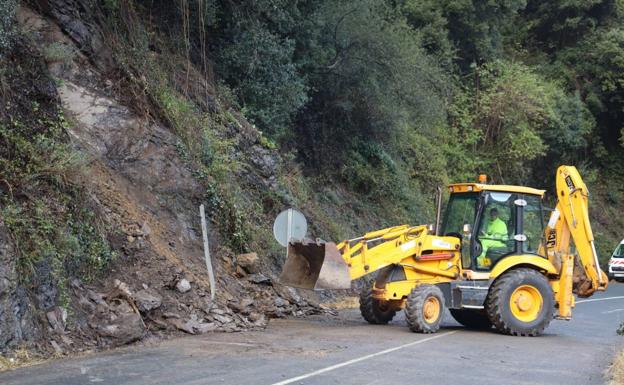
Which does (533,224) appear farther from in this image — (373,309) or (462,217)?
(373,309)

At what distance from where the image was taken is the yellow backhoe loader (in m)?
14.6

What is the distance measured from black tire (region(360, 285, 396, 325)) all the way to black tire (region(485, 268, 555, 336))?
1.98 meters

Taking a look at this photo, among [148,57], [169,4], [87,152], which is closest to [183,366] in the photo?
[87,152]

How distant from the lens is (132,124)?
56.4ft

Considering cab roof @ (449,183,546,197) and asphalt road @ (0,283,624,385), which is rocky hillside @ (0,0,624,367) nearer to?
asphalt road @ (0,283,624,385)

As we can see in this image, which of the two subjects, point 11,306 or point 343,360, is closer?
point 11,306

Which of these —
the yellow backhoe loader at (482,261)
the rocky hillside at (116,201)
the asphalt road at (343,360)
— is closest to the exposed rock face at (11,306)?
the rocky hillside at (116,201)

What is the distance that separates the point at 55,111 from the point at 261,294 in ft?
17.3

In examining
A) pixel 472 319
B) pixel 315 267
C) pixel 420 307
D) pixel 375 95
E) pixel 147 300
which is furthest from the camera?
pixel 375 95

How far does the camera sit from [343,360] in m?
11.0

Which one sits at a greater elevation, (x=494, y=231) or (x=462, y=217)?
(x=462, y=217)

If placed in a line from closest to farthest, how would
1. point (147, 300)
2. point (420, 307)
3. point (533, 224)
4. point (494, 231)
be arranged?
point (147, 300) < point (420, 307) < point (494, 231) < point (533, 224)

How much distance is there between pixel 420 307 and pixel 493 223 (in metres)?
2.37

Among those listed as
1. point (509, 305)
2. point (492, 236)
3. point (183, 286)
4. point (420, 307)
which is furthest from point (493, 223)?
point (183, 286)
